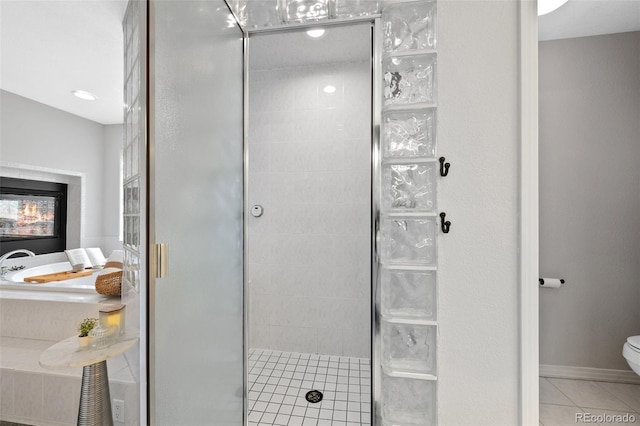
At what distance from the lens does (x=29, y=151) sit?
55cm

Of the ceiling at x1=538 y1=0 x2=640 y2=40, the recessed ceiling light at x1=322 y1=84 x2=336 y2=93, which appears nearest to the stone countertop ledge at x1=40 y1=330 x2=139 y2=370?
the recessed ceiling light at x1=322 y1=84 x2=336 y2=93

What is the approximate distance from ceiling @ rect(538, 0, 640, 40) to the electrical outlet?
2855 millimetres

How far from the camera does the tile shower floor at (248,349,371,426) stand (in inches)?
65.1

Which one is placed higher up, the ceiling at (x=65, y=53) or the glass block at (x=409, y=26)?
the glass block at (x=409, y=26)

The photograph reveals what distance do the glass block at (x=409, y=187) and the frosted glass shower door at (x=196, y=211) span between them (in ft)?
2.36

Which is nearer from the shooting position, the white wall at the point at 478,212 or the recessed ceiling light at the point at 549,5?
the white wall at the point at 478,212

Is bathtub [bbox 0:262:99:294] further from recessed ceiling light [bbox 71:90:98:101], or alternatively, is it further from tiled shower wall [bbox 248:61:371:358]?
tiled shower wall [bbox 248:61:371:358]

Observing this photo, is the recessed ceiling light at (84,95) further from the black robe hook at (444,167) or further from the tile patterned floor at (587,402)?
the tile patterned floor at (587,402)

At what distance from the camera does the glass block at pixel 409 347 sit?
1271 mm

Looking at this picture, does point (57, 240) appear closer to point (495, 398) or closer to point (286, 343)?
point (495, 398)

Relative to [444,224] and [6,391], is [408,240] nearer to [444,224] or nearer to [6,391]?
[444,224]

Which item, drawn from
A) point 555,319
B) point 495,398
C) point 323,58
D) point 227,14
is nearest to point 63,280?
point 227,14

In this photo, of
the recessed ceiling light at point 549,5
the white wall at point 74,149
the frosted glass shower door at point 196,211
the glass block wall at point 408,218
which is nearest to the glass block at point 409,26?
the glass block wall at point 408,218

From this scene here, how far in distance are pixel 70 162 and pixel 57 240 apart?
173 millimetres
